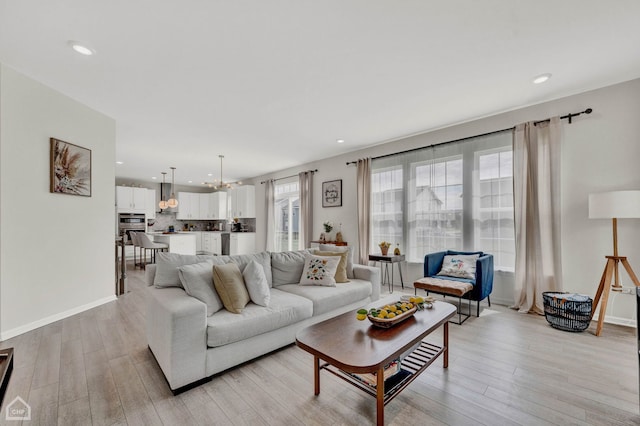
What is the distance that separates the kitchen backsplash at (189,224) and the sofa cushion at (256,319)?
6551 millimetres

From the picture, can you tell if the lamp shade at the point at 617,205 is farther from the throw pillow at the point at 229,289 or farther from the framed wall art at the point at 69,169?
the framed wall art at the point at 69,169

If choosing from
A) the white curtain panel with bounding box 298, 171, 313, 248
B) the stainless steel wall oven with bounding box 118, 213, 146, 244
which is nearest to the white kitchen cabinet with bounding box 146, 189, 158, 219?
the stainless steel wall oven with bounding box 118, 213, 146, 244

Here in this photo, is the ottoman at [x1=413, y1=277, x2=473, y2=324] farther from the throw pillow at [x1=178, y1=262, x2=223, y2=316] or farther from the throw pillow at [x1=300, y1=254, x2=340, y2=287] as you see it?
the throw pillow at [x1=178, y1=262, x2=223, y2=316]

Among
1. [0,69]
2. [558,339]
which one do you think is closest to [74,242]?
[0,69]

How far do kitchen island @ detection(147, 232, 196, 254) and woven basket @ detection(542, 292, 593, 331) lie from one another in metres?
7.52

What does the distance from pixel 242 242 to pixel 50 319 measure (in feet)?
17.9

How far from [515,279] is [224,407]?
12.1 ft

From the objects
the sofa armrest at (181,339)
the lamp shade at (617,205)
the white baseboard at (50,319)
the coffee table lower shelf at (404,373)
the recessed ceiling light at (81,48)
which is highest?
the recessed ceiling light at (81,48)

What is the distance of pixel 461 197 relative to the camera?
4.17 meters

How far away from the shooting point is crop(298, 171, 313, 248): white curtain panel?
6.65 m

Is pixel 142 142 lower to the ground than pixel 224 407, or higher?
higher

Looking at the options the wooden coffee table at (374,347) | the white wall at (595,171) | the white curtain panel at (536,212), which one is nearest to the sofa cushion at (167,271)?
the wooden coffee table at (374,347)

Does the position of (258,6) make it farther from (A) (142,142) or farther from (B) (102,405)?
(A) (142,142)

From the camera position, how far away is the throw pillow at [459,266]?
3613mm
